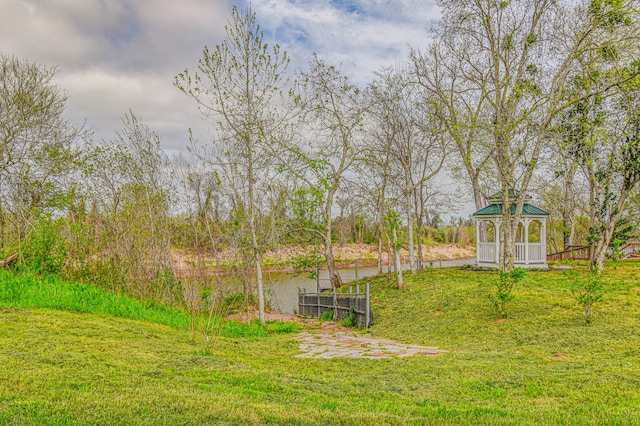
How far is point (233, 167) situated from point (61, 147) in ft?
22.8

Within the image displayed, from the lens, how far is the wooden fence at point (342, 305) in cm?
1266

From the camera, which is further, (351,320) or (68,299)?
(351,320)

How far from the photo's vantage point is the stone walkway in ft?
24.6

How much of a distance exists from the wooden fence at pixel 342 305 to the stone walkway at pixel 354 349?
255 cm

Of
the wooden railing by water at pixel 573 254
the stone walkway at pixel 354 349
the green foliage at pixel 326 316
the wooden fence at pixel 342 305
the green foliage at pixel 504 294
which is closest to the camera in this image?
the stone walkway at pixel 354 349

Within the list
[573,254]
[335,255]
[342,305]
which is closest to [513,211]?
[573,254]

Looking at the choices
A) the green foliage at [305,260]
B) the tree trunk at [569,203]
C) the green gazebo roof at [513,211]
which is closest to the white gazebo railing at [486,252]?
the green gazebo roof at [513,211]

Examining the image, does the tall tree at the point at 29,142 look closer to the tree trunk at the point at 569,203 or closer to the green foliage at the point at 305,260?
the green foliage at the point at 305,260

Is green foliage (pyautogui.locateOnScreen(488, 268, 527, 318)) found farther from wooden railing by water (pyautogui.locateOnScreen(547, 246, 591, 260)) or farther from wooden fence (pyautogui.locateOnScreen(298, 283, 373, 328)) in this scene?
wooden railing by water (pyautogui.locateOnScreen(547, 246, 591, 260))

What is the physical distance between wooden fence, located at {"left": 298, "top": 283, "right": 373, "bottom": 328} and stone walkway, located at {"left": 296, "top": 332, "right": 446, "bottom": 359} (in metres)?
2.55

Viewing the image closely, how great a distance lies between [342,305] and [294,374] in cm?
911

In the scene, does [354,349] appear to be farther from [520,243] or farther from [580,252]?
[580,252]

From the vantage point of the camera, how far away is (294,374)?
17.3 feet

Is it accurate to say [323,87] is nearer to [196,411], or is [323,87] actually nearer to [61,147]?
[61,147]
